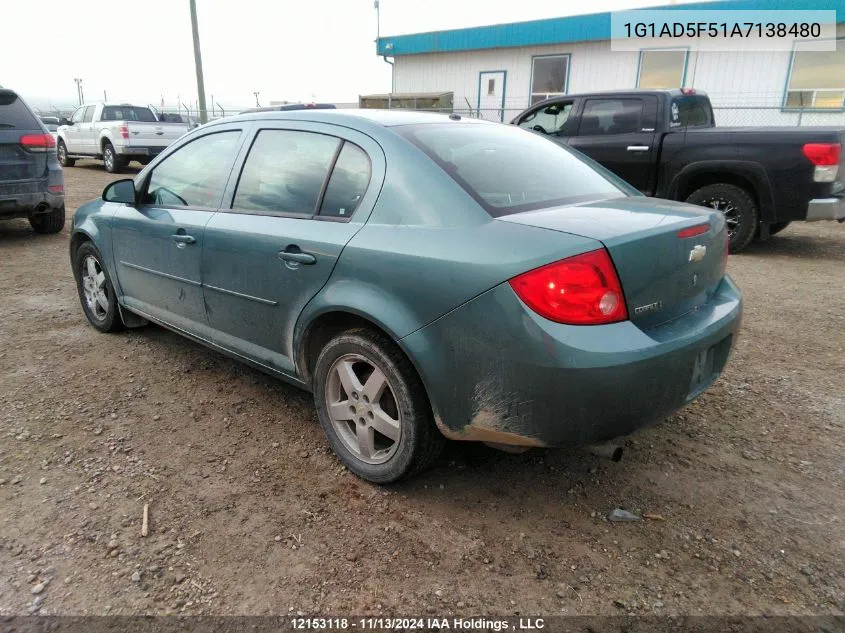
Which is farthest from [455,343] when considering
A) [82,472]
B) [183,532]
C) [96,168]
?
[96,168]

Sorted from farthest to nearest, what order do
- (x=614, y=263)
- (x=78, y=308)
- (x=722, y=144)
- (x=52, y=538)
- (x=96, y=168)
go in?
1. (x=96, y=168)
2. (x=722, y=144)
3. (x=78, y=308)
4. (x=52, y=538)
5. (x=614, y=263)

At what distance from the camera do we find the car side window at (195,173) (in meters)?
3.33

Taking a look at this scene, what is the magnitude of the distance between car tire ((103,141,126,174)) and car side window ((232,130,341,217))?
549 inches

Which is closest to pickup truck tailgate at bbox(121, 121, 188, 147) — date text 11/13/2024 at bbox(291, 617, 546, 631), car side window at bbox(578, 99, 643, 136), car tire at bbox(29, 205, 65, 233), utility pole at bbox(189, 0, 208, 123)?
utility pole at bbox(189, 0, 208, 123)

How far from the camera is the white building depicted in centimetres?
1427

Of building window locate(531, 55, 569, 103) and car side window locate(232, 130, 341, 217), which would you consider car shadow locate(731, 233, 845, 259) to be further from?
building window locate(531, 55, 569, 103)

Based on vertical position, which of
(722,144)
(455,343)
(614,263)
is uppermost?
(722,144)

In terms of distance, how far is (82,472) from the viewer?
2760 mm

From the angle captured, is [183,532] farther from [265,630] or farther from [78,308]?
[78,308]

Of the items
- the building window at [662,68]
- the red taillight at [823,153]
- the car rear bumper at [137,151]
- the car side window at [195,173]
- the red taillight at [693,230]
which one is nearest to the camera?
the red taillight at [693,230]

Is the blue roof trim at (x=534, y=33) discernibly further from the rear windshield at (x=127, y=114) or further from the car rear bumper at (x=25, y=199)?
the car rear bumper at (x=25, y=199)

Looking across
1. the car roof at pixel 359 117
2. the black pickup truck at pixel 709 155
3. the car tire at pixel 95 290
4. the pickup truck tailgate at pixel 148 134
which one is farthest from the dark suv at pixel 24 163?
the pickup truck tailgate at pixel 148 134

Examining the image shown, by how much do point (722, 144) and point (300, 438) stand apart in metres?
6.16

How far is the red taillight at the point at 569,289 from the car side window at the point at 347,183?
935 mm
